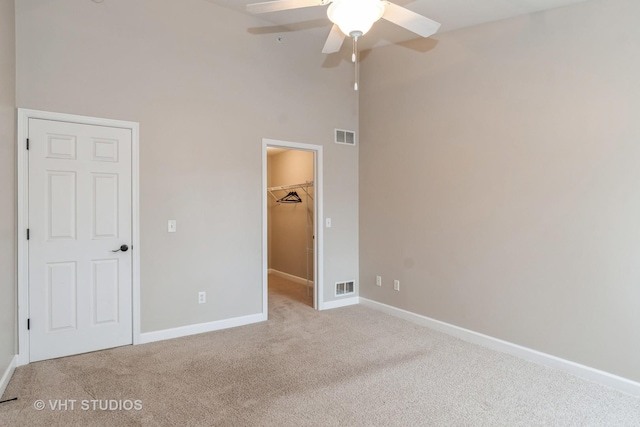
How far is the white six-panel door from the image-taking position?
9.81 feet

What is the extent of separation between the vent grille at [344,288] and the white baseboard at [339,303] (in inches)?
3.4

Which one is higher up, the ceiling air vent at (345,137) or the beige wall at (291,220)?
the ceiling air vent at (345,137)

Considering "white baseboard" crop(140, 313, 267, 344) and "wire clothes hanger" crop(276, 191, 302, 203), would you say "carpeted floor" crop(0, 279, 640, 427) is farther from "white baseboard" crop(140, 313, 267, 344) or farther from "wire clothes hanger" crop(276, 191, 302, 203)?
"wire clothes hanger" crop(276, 191, 302, 203)

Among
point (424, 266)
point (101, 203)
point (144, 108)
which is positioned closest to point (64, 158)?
point (101, 203)

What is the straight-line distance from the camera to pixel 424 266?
405 cm

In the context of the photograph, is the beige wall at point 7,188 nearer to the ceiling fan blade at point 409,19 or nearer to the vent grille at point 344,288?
the ceiling fan blade at point 409,19

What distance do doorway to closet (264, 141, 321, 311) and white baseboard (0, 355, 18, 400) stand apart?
294cm

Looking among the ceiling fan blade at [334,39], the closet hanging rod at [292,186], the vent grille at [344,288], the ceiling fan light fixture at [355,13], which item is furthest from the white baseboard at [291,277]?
the ceiling fan light fixture at [355,13]

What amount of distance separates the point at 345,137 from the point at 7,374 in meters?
4.05

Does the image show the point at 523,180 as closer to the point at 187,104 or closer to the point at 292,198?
the point at 187,104

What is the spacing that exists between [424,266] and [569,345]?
149 cm

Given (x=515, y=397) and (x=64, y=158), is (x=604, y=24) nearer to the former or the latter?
(x=515, y=397)

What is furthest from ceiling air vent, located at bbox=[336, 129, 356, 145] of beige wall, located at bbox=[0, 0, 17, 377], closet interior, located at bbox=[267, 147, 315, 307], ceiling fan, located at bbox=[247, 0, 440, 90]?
beige wall, located at bbox=[0, 0, 17, 377]

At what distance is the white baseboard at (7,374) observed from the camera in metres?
2.47
